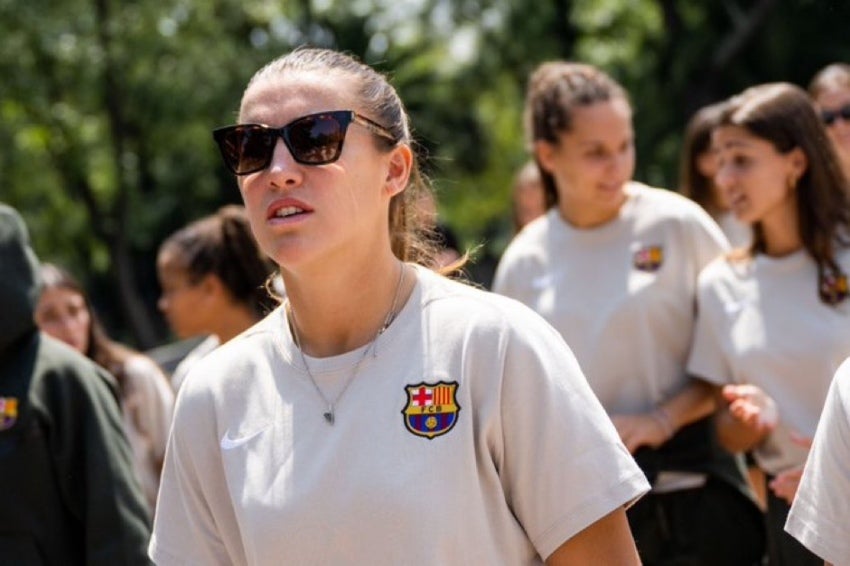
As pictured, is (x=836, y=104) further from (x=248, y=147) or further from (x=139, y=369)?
(x=248, y=147)

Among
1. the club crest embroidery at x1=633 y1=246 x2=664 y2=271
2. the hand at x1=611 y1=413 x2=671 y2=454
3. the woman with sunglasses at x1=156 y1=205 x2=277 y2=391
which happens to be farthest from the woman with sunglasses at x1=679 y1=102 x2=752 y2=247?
the woman with sunglasses at x1=156 y1=205 x2=277 y2=391

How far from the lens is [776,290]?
4.74 metres

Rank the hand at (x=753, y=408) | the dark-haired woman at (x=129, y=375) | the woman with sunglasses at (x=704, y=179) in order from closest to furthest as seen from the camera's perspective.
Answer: the hand at (x=753, y=408) → the dark-haired woman at (x=129, y=375) → the woman with sunglasses at (x=704, y=179)

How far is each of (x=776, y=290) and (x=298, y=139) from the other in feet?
7.65

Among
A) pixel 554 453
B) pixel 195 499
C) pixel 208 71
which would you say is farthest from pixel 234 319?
pixel 208 71

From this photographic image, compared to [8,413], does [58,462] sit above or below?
below

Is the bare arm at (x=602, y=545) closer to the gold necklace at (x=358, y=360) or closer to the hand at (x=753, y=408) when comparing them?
the gold necklace at (x=358, y=360)

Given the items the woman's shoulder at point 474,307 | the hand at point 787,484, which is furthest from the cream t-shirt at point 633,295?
the woman's shoulder at point 474,307

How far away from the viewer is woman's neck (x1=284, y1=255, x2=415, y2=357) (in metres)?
3.02

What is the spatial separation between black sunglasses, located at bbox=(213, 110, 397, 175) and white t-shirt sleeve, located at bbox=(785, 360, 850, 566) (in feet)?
3.73

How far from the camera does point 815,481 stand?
2.97 meters

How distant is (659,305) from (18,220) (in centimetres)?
229

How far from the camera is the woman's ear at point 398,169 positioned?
3.14m

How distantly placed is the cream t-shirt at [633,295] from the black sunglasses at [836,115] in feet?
4.25
